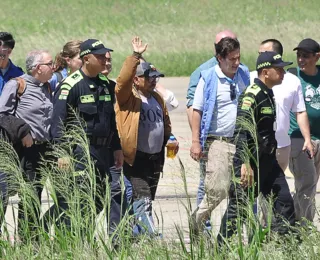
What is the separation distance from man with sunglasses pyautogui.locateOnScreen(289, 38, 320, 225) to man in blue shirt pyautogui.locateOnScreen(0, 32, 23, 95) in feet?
7.87

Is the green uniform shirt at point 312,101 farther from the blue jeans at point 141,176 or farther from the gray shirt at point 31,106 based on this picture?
the gray shirt at point 31,106

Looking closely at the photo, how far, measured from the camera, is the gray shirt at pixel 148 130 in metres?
8.22

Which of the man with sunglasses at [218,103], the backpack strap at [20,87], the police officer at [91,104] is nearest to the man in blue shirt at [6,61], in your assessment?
the backpack strap at [20,87]

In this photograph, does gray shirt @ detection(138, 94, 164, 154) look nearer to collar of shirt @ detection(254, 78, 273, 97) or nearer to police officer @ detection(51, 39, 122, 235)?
police officer @ detection(51, 39, 122, 235)

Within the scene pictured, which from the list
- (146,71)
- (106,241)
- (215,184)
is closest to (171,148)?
(146,71)

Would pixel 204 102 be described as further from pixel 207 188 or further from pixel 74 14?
pixel 74 14

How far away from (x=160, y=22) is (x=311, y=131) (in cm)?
3552

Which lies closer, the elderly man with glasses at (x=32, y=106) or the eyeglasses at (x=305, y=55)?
the elderly man with glasses at (x=32, y=106)

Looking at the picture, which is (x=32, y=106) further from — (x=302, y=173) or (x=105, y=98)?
(x=302, y=173)

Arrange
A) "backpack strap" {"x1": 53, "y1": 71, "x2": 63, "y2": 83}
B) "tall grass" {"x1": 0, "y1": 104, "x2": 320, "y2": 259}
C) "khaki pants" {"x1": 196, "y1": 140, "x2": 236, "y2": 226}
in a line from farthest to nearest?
"backpack strap" {"x1": 53, "y1": 71, "x2": 63, "y2": 83} → "khaki pants" {"x1": 196, "y1": 140, "x2": 236, "y2": 226} → "tall grass" {"x1": 0, "y1": 104, "x2": 320, "y2": 259}

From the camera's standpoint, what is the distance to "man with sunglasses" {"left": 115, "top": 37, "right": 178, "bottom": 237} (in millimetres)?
8055

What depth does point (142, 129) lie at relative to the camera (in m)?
8.22

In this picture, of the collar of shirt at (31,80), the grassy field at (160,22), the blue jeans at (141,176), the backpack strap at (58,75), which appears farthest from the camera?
the grassy field at (160,22)

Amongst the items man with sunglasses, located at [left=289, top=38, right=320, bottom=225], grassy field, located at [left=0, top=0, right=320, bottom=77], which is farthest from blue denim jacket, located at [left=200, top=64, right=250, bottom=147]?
grassy field, located at [left=0, top=0, right=320, bottom=77]
